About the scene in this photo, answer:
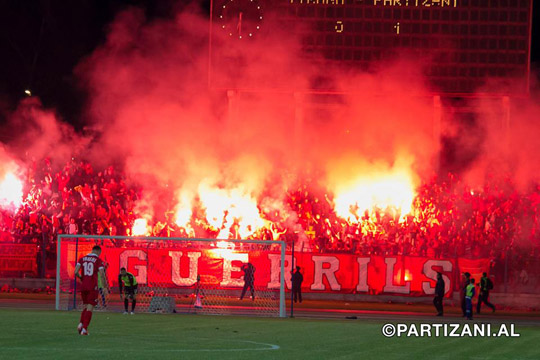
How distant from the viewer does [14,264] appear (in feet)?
114

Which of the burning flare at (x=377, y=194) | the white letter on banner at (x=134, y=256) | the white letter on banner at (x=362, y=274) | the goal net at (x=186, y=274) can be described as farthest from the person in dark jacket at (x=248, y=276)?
the burning flare at (x=377, y=194)

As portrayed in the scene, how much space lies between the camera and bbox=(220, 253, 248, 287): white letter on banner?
30.6 meters

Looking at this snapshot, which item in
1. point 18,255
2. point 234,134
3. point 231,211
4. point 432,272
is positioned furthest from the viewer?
point 234,134

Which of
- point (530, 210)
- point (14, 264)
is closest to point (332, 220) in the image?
point (530, 210)

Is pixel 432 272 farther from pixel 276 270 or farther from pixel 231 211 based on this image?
pixel 231 211

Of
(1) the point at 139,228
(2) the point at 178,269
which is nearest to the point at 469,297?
(2) the point at 178,269

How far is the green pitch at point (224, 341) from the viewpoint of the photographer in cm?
1530

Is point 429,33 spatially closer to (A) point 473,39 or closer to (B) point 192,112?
(A) point 473,39

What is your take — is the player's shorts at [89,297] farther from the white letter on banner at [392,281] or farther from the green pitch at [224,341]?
the white letter on banner at [392,281]

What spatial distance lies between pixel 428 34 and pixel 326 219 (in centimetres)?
817

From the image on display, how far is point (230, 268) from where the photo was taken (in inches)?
1242

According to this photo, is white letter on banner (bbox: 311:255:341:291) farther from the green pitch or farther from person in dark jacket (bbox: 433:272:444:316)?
the green pitch

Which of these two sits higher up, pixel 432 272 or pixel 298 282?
pixel 432 272

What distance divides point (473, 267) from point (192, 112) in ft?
49.9
